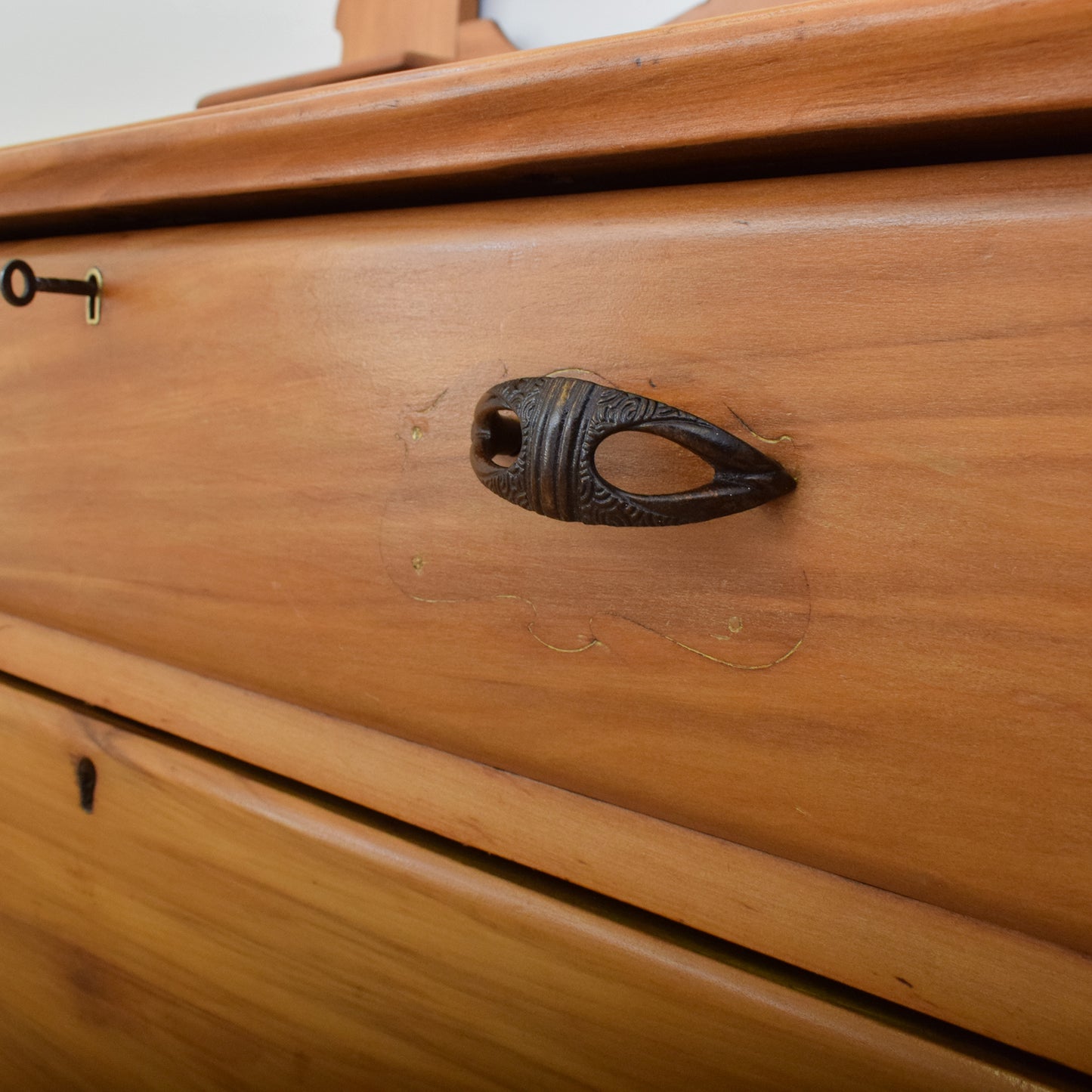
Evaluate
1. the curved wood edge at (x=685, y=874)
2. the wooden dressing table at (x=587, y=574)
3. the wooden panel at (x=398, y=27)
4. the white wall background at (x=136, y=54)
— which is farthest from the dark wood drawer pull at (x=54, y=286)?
the white wall background at (x=136, y=54)

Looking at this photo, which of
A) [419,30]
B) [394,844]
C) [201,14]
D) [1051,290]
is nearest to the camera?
[1051,290]

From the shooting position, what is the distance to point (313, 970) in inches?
12.2

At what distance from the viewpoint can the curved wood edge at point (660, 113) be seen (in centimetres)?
18

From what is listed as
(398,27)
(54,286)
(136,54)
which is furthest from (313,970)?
(136,54)

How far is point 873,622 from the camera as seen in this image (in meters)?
0.21

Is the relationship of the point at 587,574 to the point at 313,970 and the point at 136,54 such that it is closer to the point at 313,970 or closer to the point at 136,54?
the point at 313,970

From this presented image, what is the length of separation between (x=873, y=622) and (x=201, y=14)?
3.27 ft

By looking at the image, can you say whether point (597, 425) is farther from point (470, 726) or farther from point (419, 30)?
point (419, 30)

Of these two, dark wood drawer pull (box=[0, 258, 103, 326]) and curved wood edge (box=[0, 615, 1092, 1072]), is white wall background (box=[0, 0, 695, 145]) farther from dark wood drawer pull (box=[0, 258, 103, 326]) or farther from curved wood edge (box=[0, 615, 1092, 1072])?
curved wood edge (box=[0, 615, 1092, 1072])

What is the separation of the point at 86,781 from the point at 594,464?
291 millimetres

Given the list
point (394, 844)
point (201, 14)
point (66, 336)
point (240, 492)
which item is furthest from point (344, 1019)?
point (201, 14)

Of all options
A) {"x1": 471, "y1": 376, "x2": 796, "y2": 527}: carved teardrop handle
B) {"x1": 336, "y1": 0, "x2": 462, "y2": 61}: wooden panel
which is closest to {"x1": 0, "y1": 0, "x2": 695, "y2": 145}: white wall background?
{"x1": 336, "y1": 0, "x2": 462, "y2": 61}: wooden panel

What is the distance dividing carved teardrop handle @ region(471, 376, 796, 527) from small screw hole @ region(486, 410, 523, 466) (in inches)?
1.1

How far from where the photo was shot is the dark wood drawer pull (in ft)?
1.08
